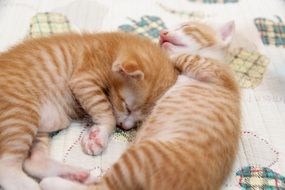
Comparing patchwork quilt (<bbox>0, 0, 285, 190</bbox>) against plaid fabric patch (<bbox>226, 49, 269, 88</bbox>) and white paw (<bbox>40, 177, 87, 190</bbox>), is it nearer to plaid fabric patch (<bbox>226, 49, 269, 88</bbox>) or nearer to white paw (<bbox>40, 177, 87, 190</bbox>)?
plaid fabric patch (<bbox>226, 49, 269, 88</bbox>)

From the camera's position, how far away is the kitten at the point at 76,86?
1.53m

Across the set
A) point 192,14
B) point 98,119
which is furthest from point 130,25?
point 98,119

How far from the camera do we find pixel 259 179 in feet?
5.22

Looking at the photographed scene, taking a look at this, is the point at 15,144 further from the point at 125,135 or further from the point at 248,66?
the point at 248,66

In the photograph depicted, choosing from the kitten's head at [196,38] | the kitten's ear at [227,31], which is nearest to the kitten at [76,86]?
the kitten's head at [196,38]

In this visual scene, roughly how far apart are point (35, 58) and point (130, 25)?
0.79 metres

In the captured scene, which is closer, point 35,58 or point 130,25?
point 35,58

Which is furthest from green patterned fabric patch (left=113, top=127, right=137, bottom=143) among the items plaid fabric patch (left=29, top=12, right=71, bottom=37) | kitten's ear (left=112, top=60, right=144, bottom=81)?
plaid fabric patch (left=29, top=12, right=71, bottom=37)

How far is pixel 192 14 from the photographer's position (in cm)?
260

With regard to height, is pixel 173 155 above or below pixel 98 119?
above

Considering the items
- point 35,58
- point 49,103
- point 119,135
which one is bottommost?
point 119,135

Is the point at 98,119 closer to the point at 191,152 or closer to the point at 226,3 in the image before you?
the point at 191,152

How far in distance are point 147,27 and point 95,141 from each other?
37.8 inches

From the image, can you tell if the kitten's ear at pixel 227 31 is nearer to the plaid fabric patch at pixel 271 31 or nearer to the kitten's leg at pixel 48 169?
the plaid fabric patch at pixel 271 31
